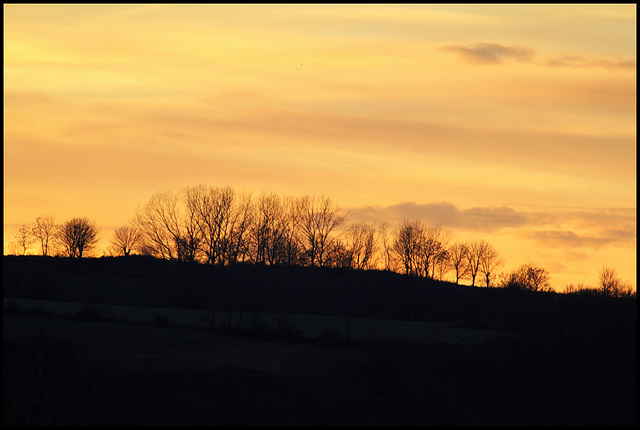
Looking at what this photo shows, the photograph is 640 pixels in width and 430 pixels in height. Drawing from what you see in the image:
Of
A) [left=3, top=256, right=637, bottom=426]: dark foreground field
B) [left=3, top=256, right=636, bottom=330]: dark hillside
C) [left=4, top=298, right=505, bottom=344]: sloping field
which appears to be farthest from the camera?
[left=3, top=256, right=636, bottom=330]: dark hillside

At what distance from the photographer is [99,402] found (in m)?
32.8

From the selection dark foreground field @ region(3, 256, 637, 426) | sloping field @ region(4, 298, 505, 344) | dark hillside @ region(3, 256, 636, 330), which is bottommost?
dark foreground field @ region(3, 256, 637, 426)

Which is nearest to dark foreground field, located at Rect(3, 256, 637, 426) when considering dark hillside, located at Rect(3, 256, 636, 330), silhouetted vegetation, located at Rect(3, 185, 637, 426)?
silhouetted vegetation, located at Rect(3, 185, 637, 426)

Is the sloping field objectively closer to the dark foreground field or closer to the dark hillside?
the dark foreground field

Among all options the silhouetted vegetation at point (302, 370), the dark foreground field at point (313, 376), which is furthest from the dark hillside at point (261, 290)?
the dark foreground field at point (313, 376)

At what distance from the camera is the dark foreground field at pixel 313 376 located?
3566cm

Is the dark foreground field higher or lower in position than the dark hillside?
lower

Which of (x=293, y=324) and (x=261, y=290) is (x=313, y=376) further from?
(x=261, y=290)

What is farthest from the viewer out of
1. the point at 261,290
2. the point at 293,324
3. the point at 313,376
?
the point at 261,290

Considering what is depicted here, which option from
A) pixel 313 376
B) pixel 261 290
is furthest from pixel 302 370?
pixel 261 290

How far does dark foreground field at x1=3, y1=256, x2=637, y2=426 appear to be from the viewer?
35.7 metres

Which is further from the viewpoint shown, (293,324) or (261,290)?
(261,290)

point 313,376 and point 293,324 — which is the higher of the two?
point 293,324

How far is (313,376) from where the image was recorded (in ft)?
138
